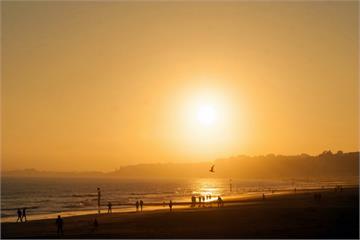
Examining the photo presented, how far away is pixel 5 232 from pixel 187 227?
16.5m

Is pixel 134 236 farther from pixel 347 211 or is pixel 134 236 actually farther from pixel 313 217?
pixel 347 211

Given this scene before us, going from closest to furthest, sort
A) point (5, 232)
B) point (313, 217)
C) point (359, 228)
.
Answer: point (359, 228)
point (313, 217)
point (5, 232)

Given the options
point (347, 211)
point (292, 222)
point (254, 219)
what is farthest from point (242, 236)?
point (347, 211)

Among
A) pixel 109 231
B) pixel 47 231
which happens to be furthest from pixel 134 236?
pixel 47 231

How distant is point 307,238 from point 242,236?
3.80 meters

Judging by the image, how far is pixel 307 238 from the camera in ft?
85.4

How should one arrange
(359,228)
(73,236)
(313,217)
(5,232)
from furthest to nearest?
(5,232), (313,217), (73,236), (359,228)

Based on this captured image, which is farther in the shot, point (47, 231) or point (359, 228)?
point (47, 231)

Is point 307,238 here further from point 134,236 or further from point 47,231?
point 47,231

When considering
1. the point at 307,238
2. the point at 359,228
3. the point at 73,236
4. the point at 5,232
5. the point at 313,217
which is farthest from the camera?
the point at 5,232

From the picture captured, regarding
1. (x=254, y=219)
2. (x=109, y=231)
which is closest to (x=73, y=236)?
(x=109, y=231)

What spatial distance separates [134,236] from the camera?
30.4 m

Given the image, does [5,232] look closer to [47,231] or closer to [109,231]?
[47,231]

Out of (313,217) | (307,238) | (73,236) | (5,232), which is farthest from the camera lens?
(5,232)
